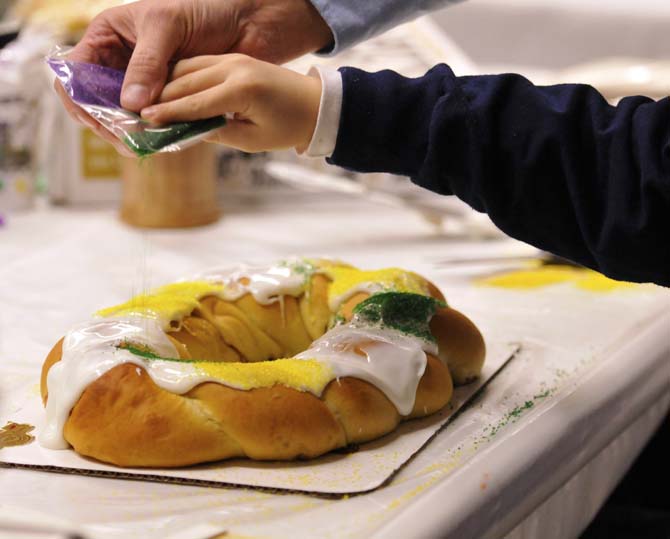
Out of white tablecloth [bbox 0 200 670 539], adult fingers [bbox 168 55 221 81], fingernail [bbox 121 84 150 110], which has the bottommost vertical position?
white tablecloth [bbox 0 200 670 539]

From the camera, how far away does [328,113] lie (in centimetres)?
66

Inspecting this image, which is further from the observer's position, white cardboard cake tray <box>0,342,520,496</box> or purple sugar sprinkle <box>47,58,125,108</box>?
purple sugar sprinkle <box>47,58,125,108</box>

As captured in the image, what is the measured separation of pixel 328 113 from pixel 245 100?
0.20ft

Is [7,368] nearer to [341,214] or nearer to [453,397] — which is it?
[453,397]

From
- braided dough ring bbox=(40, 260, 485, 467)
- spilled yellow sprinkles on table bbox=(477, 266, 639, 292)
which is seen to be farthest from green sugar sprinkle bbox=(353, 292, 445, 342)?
spilled yellow sprinkles on table bbox=(477, 266, 639, 292)

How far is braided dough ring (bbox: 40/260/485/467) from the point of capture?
59 cm

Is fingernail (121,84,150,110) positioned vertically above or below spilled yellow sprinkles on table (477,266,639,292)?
above

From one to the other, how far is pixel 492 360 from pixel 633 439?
0.55 feet

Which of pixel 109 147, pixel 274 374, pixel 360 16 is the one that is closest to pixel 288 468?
pixel 274 374

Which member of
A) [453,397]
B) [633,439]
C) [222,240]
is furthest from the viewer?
[222,240]

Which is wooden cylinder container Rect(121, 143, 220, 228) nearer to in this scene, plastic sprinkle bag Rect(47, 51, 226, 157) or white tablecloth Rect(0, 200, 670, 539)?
white tablecloth Rect(0, 200, 670, 539)

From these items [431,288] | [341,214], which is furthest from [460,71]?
[431,288]

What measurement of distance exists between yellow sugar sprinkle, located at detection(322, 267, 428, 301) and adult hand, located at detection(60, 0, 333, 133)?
0.21 m

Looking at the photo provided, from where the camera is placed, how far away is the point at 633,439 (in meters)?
0.86
